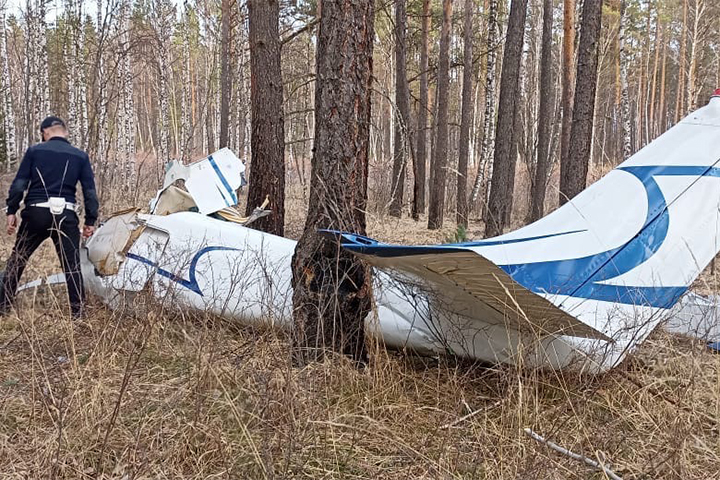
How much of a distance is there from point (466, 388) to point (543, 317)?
2.68 feet

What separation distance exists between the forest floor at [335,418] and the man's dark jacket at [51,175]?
1.68 m

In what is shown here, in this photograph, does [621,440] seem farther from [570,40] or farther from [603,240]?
[570,40]

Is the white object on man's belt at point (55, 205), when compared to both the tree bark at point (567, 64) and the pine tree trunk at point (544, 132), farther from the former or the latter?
the pine tree trunk at point (544, 132)

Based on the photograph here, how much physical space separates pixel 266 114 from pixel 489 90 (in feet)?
24.3

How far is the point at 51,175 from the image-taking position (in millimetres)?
4793

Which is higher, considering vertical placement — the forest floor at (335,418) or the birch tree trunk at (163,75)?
the birch tree trunk at (163,75)

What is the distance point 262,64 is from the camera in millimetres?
6996

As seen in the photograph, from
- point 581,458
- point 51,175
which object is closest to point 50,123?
point 51,175

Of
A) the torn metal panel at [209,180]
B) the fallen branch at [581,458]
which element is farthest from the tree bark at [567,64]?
the fallen branch at [581,458]

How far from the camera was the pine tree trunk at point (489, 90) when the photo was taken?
1183 centimetres

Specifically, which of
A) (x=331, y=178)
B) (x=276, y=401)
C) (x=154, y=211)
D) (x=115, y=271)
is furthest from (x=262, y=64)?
(x=276, y=401)

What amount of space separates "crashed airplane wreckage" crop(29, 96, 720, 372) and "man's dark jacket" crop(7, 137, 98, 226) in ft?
4.29

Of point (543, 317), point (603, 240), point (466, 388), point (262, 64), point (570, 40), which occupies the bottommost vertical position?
point (466, 388)

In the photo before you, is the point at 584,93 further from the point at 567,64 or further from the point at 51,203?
the point at 51,203
